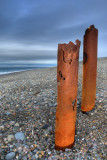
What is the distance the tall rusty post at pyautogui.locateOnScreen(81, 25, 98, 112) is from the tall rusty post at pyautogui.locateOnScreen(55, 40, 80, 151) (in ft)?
4.64

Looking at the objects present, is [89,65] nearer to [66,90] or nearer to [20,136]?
[66,90]

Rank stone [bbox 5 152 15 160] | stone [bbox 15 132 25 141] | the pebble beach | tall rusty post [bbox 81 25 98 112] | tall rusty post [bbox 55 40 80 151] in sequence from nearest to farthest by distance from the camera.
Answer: tall rusty post [bbox 55 40 80 151], stone [bbox 5 152 15 160], the pebble beach, stone [bbox 15 132 25 141], tall rusty post [bbox 81 25 98 112]

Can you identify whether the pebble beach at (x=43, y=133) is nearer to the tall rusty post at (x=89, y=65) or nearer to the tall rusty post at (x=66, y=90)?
the tall rusty post at (x=66, y=90)

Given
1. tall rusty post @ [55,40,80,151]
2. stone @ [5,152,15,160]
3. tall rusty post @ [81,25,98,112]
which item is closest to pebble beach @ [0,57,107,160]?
stone @ [5,152,15,160]

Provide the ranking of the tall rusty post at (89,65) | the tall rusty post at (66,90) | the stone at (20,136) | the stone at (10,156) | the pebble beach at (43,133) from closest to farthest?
the tall rusty post at (66,90)
the stone at (10,156)
the pebble beach at (43,133)
the stone at (20,136)
the tall rusty post at (89,65)

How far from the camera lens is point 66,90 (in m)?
3.09

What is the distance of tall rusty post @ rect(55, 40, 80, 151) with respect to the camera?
300cm

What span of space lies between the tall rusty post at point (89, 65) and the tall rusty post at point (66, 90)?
1413 mm

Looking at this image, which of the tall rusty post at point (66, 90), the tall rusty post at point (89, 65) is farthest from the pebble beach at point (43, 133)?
the tall rusty post at point (89, 65)

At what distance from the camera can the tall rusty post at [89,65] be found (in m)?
4.35

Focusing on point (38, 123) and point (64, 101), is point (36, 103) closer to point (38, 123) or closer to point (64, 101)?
point (38, 123)

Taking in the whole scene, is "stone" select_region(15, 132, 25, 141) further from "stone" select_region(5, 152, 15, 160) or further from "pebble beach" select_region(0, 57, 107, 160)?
"stone" select_region(5, 152, 15, 160)

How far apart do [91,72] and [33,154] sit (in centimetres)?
300

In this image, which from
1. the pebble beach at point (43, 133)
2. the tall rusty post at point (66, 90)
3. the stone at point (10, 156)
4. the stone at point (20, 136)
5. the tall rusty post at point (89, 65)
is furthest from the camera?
the tall rusty post at point (89, 65)
